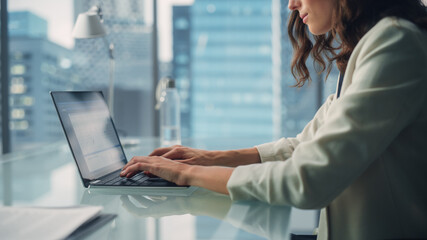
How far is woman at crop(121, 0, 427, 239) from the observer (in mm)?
634

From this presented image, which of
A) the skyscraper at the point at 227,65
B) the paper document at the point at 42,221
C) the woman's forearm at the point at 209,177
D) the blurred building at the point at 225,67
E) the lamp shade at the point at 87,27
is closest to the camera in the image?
the paper document at the point at 42,221

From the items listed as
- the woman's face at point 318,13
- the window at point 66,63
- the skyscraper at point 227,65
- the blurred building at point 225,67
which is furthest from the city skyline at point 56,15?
the skyscraper at point 227,65

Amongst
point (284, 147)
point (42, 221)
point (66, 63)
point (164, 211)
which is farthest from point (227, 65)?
point (42, 221)

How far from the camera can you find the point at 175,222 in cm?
66

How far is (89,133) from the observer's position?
3.42 feet

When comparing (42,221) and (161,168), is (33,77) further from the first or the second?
(42,221)

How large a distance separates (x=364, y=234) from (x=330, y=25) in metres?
0.46

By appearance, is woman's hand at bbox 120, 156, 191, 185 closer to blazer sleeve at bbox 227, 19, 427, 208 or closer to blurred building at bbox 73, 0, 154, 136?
blazer sleeve at bbox 227, 19, 427, 208

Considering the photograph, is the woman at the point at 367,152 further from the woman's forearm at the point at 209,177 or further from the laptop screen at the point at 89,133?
the laptop screen at the point at 89,133

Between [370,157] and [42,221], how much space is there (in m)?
0.51

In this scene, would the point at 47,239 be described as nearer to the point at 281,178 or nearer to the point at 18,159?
the point at 281,178

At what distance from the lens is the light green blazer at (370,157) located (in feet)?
2.07

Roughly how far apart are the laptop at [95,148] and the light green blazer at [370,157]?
0.24 metres

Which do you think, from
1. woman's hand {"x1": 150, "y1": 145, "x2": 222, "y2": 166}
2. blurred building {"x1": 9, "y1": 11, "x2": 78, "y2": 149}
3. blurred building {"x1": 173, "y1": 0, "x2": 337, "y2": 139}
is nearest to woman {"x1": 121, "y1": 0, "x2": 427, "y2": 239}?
woman's hand {"x1": 150, "y1": 145, "x2": 222, "y2": 166}
